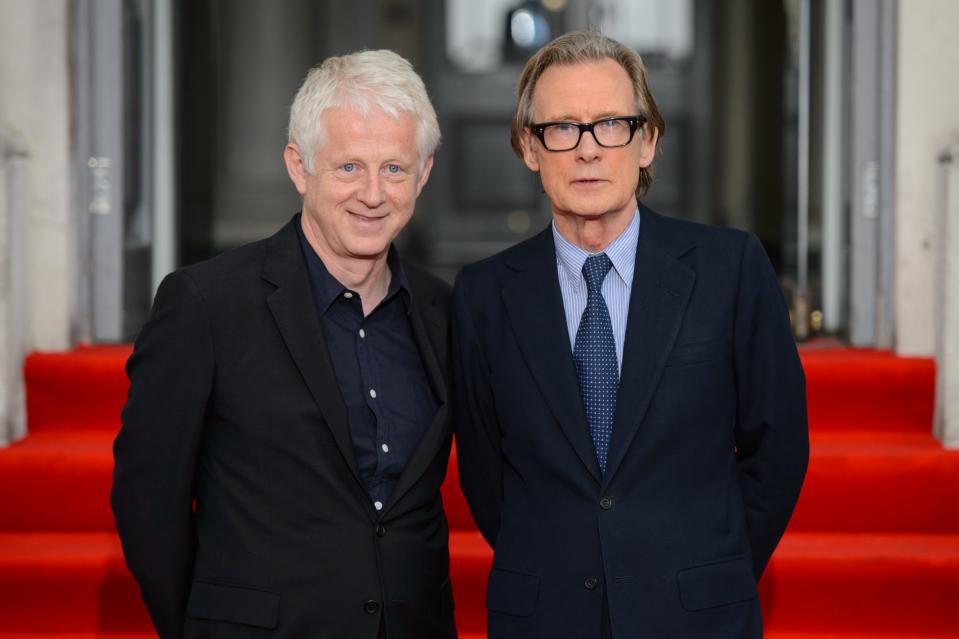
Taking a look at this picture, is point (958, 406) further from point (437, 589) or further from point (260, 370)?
point (260, 370)

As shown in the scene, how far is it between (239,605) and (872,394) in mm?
2550

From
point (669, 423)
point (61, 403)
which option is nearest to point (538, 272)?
point (669, 423)

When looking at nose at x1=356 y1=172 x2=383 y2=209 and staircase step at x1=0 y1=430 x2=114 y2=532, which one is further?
staircase step at x1=0 y1=430 x2=114 y2=532

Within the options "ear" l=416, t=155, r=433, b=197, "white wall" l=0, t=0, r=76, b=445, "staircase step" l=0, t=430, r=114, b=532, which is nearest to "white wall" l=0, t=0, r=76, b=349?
"white wall" l=0, t=0, r=76, b=445

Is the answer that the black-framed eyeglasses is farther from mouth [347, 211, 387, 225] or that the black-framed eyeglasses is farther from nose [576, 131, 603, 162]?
mouth [347, 211, 387, 225]

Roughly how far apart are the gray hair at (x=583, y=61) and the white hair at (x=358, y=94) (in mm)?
173

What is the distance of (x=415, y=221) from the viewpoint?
713cm

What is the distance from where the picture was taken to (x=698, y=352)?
2.18m

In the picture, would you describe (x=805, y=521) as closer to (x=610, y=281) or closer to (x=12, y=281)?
(x=610, y=281)

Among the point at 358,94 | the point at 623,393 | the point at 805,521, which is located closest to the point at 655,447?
the point at 623,393

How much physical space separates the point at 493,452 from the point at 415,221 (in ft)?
15.6

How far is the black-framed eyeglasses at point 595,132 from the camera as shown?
2.19m

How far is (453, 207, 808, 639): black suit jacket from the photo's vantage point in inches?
83.3

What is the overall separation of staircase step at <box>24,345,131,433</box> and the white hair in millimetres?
2084
